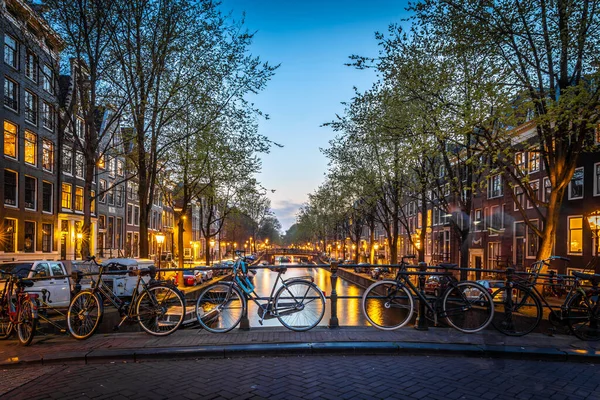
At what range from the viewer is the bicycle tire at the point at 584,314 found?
313 inches

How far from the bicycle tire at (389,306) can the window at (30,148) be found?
31097 millimetres

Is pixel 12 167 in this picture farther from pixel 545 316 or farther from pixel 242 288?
pixel 545 316

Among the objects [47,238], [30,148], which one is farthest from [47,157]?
[47,238]

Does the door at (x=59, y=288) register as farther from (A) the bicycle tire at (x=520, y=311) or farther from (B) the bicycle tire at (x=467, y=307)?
(A) the bicycle tire at (x=520, y=311)

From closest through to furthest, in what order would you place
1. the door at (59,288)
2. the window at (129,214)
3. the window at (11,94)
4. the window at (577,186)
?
the door at (59,288), the window at (577,186), the window at (11,94), the window at (129,214)

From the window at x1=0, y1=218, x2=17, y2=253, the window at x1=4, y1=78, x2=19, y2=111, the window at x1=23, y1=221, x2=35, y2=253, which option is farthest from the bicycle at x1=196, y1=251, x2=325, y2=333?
the window at x1=23, y1=221, x2=35, y2=253

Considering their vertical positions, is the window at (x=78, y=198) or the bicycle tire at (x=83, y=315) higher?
the window at (x=78, y=198)

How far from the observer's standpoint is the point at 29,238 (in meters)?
31.5

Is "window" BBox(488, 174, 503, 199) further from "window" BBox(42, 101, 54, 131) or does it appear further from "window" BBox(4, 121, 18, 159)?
"window" BBox(4, 121, 18, 159)

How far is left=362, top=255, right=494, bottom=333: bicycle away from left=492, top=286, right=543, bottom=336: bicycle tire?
37 centimetres

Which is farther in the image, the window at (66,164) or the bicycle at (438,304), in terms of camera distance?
the window at (66,164)

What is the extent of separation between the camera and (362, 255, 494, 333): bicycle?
7.75 meters

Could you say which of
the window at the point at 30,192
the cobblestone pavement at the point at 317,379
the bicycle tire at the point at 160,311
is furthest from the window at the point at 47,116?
the cobblestone pavement at the point at 317,379

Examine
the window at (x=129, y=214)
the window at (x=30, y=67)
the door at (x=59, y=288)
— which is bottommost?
the door at (x=59, y=288)
